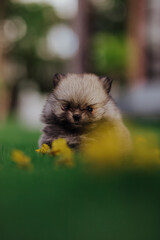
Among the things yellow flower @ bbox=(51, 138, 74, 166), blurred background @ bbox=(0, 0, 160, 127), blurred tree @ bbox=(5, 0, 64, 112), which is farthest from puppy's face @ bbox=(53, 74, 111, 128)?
blurred tree @ bbox=(5, 0, 64, 112)

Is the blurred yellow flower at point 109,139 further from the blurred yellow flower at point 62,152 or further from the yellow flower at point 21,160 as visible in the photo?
the yellow flower at point 21,160

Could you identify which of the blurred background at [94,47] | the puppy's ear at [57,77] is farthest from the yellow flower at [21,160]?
the blurred background at [94,47]

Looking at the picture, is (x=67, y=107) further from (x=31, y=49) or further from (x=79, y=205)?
(x=31, y=49)

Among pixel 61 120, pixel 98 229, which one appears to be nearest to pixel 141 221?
pixel 98 229

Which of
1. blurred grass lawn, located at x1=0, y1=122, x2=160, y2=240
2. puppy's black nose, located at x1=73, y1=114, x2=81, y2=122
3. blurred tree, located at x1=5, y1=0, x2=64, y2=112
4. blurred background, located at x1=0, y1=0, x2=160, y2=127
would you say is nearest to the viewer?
blurred grass lawn, located at x1=0, y1=122, x2=160, y2=240

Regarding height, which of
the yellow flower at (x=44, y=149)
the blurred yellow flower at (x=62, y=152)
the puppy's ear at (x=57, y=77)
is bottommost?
the blurred yellow flower at (x=62, y=152)

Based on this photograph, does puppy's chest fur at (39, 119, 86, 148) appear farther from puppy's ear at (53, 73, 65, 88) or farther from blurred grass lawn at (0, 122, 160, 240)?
blurred grass lawn at (0, 122, 160, 240)

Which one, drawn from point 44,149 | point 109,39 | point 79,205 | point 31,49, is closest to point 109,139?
point 44,149
